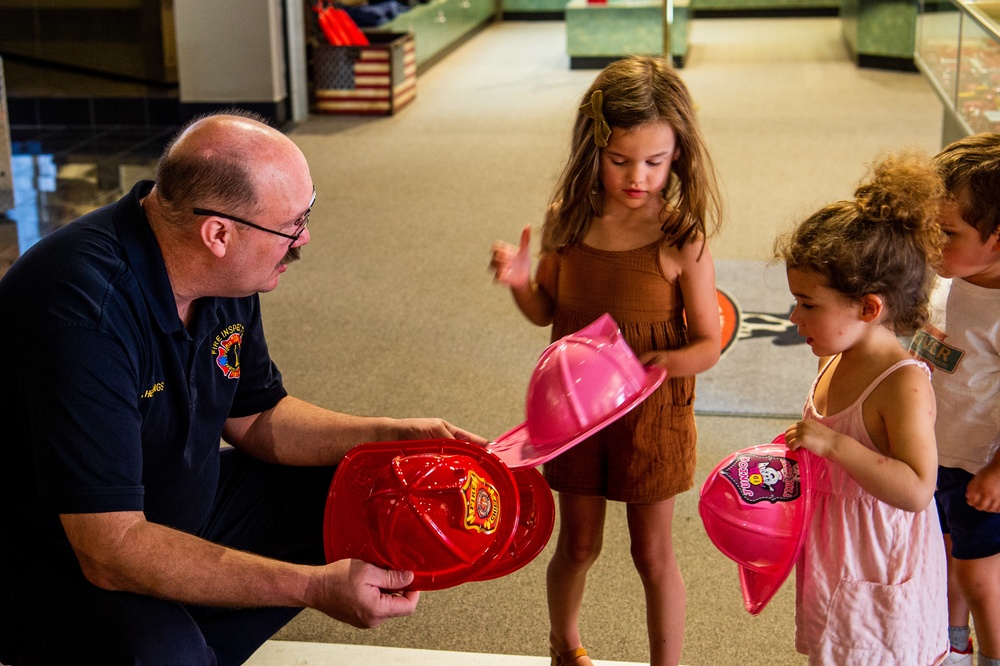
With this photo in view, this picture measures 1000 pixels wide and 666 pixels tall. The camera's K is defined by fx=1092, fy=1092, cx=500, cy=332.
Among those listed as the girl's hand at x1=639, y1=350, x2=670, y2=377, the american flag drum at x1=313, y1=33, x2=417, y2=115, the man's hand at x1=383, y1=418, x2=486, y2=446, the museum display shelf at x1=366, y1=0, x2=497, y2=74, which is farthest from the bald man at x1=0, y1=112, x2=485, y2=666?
the museum display shelf at x1=366, y1=0, x2=497, y2=74

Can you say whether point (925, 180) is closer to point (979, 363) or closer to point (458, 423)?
point (979, 363)

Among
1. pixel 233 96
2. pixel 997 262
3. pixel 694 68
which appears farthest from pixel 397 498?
pixel 694 68

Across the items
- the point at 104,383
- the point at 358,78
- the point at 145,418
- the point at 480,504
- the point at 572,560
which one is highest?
the point at 104,383

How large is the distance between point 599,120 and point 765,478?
26.5 inches

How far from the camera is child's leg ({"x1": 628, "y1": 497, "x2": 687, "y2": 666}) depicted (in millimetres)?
2014

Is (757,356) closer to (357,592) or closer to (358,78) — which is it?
(357,592)

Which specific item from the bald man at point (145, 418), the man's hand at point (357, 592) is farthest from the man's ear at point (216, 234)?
the man's hand at point (357, 592)

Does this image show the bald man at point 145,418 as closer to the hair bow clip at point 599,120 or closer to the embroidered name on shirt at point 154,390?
the embroidered name on shirt at point 154,390

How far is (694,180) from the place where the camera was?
1925mm

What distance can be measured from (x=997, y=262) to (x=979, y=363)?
173mm

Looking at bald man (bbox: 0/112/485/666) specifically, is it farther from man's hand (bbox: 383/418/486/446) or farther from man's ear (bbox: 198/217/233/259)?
man's hand (bbox: 383/418/486/446)

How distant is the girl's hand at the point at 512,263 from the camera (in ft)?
6.53

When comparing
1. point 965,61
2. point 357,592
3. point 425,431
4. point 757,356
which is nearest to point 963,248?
Answer: point 425,431

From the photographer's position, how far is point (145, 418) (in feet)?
5.82
